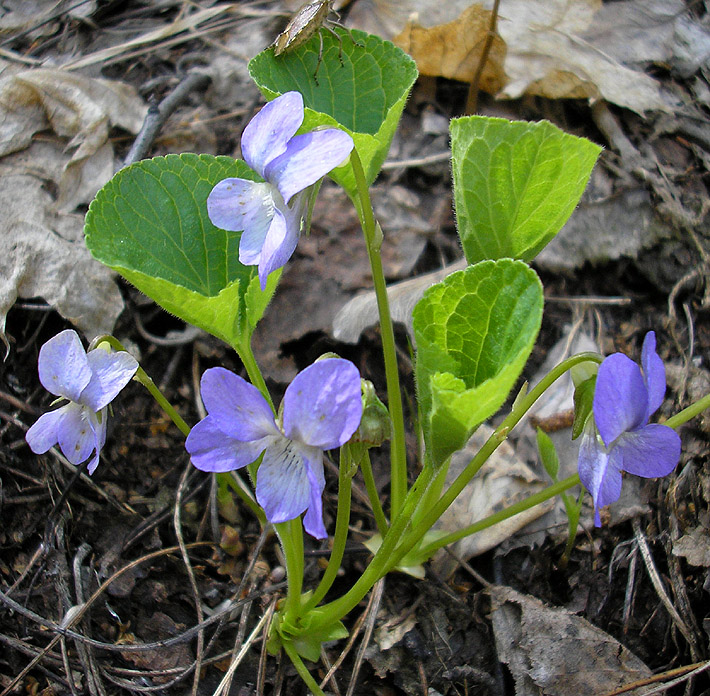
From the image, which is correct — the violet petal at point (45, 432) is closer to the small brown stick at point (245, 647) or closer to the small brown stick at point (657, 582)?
the small brown stick at point (245, 647)

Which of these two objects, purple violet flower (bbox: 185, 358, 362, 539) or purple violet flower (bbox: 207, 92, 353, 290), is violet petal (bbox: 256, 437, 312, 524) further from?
purple violet flower (bbox: 207, 92, 353, 290)

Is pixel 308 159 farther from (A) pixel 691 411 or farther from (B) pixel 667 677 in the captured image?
(B) pixel 667 677

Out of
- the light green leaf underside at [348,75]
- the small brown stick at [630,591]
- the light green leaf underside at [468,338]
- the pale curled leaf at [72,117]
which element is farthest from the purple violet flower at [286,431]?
the pale curled leaf at [72,117]

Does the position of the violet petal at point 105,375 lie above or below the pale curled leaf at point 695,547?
above

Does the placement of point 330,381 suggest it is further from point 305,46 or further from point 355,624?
point 305,46

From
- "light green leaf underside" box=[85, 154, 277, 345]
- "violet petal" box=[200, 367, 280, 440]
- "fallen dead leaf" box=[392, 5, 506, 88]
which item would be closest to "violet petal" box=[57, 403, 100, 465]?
"light green leaf underside" box=[85, 154, 277, 345]

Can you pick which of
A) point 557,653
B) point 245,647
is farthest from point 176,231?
point 557,653
